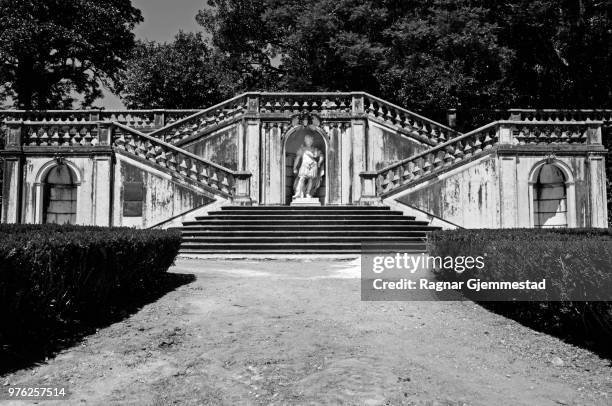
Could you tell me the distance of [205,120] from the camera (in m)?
20.3

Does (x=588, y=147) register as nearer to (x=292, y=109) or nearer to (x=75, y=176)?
(x=292, y=109)

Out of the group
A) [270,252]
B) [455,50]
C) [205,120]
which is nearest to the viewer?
[270,252]

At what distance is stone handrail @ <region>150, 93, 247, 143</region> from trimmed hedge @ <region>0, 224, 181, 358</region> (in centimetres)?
1163

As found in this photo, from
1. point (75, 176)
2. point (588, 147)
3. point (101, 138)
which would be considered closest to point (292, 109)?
point (101, 138)

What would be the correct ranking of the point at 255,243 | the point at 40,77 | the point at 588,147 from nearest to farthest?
1. the point at 255,243
2. the point at 588,147
3. the point at 40,77

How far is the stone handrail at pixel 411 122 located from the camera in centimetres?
1927

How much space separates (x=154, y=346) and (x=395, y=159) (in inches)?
598

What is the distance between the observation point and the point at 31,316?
5.50m

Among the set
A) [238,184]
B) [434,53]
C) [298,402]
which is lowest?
[298,402]

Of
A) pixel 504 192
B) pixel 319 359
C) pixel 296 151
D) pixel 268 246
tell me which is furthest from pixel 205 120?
pixel 319 359

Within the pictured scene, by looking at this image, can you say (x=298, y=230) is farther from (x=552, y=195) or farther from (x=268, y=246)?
(x=552, y=195)

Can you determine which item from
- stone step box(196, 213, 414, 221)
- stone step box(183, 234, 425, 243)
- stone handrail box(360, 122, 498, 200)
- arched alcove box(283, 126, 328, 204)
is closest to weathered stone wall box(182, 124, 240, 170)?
arched alcove box(283, 126, 328, 204)

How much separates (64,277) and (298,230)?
9.41 m

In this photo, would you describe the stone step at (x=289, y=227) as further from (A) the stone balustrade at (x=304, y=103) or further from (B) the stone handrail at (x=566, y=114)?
(B) the stone handrail at (x=566, y=114)
